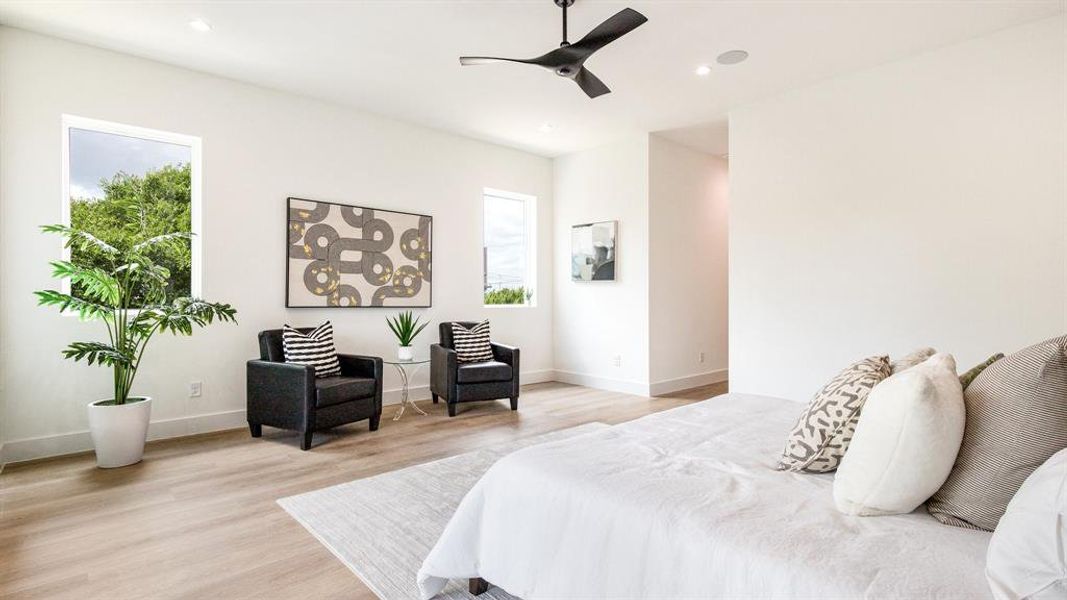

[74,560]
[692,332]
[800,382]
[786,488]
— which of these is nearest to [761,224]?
[800,382]

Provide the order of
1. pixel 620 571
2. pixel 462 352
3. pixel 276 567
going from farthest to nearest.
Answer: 1. pixel 462 352
2. pixel 276 567
3. pixel 620 571

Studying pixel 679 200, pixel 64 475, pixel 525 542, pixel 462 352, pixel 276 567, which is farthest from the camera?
pixel 679 200

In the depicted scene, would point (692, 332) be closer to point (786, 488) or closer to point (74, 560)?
point (786, 488)

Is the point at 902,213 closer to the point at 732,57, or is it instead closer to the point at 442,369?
the point at 732,57

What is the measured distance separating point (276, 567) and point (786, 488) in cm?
193

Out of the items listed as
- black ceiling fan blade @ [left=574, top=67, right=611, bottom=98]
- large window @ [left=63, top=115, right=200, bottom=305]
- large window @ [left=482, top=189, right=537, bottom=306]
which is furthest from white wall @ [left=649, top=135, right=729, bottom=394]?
large window @ [left=63, top=115, right=200, bottom=305]

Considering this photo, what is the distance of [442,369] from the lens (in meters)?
4.92

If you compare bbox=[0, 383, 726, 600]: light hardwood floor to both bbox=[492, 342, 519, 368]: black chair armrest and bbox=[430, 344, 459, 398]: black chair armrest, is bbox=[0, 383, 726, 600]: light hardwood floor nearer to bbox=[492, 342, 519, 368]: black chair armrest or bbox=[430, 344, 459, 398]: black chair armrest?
bbox=[430, 344, 459, 398]: black chair armrest

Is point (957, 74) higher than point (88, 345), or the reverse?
point (957, 74)

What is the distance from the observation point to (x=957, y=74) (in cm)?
369

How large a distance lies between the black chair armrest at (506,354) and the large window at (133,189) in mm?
2636

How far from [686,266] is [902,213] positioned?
8.17 feet

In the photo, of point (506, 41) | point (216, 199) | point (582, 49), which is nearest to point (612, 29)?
point (582, 49)

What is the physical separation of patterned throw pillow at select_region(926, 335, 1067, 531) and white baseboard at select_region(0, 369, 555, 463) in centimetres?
459
